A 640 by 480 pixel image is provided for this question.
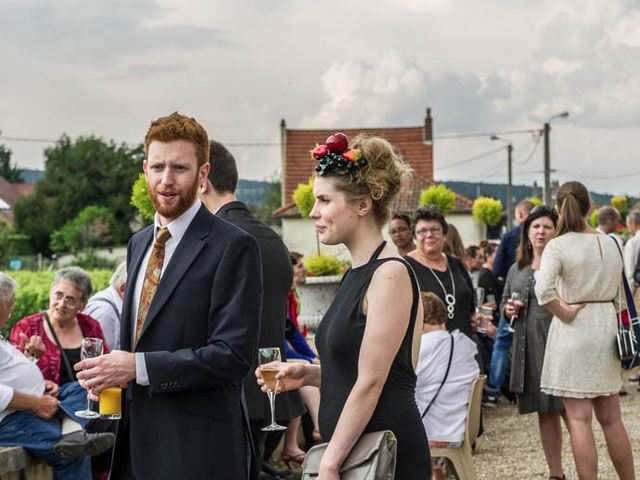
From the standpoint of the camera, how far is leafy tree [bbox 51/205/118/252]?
7288cm

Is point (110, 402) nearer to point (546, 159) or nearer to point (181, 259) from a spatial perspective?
point (181, 259)

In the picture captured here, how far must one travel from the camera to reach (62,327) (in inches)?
257

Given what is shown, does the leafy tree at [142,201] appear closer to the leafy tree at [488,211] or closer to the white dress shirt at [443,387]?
the white dress shirt at [443,387]

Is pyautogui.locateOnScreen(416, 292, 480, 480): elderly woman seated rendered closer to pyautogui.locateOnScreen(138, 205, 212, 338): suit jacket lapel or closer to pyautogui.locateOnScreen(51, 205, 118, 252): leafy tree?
pyautogui.locateOnScreen(138, 205, 212, 338): suit jacket lapel

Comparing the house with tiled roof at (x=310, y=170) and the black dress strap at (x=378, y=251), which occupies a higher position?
the house with tiled roof at (x=310, y=170)

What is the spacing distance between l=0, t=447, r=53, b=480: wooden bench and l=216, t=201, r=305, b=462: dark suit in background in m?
1.29

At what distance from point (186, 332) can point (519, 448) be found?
22.8 ft

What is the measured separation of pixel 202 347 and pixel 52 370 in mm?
3160

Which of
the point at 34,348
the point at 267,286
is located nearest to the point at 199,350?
the point at 267,286

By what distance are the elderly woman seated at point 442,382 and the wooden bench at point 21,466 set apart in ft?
7.28

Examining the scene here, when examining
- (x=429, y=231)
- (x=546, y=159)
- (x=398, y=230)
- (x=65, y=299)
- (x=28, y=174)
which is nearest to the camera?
(x=65, y=299)

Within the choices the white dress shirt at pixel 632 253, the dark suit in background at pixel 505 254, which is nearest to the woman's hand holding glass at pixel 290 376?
the dark suit in background at pixel 505 254

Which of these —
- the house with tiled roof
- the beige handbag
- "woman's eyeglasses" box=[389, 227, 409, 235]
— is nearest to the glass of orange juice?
the beige handbag

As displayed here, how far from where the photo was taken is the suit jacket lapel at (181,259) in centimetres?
349
